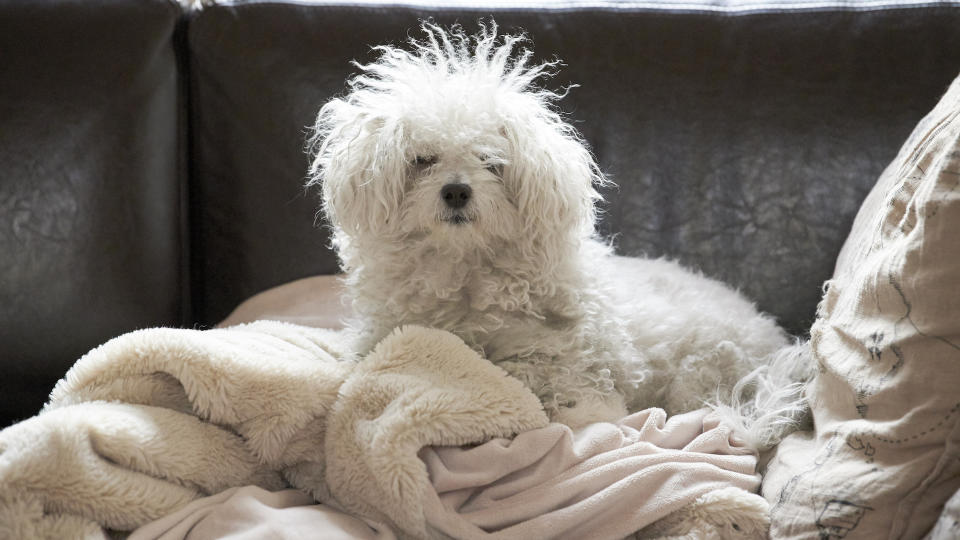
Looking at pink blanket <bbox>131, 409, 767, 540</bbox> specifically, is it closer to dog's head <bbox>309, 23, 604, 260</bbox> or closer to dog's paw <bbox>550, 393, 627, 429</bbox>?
dog's paw <bbox>550, 393, 627, 429</bbox>

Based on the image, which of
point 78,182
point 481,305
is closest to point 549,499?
point 481,305

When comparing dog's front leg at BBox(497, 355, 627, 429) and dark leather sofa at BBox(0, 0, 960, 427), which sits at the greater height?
dark leather sofa at BBox(0, 0, 960, 427)

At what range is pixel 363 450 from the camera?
1.16 meters

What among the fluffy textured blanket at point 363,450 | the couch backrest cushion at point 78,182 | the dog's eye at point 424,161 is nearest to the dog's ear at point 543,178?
the dog's eye at point 424,161

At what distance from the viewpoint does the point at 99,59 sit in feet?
5.41

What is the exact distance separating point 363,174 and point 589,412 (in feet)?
1.64

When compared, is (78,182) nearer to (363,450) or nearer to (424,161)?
(424,161)

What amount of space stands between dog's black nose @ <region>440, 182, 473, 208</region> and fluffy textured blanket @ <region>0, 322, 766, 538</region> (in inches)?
7.6

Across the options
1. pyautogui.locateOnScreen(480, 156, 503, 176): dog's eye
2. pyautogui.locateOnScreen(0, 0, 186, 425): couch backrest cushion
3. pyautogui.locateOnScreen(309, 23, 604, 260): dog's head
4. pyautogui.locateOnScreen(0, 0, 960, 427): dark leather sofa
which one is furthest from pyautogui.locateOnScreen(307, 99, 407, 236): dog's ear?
pyautogui.locateOnScreen(0, 0, 186, 425): couch backrest cushion

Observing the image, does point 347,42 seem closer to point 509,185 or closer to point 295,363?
point 509,185

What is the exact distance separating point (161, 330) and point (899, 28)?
4.72 ft

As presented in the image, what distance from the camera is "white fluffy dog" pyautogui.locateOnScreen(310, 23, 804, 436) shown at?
1335mm

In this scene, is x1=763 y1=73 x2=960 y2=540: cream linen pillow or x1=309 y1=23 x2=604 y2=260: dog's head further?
x1=309 y1=23 x2=604 y2=260: dog's head

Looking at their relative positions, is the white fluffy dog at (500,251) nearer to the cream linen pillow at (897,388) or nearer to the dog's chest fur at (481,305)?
the dog's chest fur at (481,305)
